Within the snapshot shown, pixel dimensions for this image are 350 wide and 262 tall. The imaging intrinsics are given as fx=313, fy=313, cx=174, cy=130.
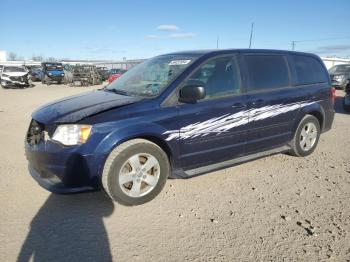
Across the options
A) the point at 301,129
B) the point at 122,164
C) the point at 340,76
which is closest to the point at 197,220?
the point at 122,164

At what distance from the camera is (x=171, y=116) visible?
3.69 meters

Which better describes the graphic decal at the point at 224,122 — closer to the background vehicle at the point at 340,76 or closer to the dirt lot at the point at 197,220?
the dirt lot at the point at 197,220

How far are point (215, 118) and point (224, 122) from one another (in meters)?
0.17

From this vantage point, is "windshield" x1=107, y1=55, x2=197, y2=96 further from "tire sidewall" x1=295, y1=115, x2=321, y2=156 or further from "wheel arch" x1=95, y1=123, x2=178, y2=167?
"tire sidewall" x1=295, y1=115, x2=321, y2=156

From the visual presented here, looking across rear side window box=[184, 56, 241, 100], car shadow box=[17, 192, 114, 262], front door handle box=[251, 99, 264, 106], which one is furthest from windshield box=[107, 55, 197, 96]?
car shadow box=[17, 192, 114, 262]

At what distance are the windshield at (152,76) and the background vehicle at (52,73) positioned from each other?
82.0 feet

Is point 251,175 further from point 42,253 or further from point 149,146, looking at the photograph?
point 42,253

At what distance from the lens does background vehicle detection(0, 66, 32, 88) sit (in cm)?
2244

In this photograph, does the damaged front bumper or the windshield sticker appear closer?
the windshield sticker

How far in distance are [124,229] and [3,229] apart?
1178 millimetres

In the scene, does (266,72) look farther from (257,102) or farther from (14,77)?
(14,77)

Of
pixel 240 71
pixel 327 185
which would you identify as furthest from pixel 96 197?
pixel 327 185

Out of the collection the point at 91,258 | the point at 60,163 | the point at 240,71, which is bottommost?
the point at 91,258

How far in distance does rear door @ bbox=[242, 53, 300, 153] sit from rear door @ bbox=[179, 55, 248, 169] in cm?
19
